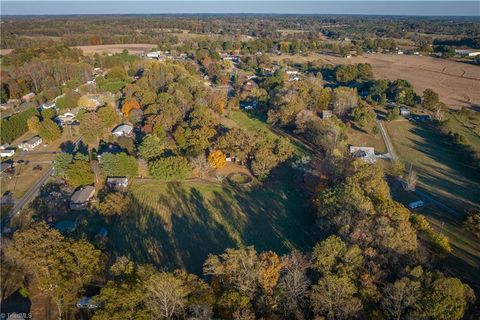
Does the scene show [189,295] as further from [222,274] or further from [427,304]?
[427,304]

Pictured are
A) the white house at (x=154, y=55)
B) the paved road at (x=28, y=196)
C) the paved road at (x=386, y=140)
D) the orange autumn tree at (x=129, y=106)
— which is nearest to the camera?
the paved road at (x=28, y=196)

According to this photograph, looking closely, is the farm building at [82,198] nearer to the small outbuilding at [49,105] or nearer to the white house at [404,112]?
the small outbuilding at [49,105]

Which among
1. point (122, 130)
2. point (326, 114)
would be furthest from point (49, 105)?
point (326, 114)

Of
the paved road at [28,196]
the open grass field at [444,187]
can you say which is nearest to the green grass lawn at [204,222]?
the paved road at [28,196]

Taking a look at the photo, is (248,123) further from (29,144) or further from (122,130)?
(29,144)

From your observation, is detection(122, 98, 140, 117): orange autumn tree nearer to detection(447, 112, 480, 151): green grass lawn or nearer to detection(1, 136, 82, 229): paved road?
detection(1, 136, 82, 229): paved road
